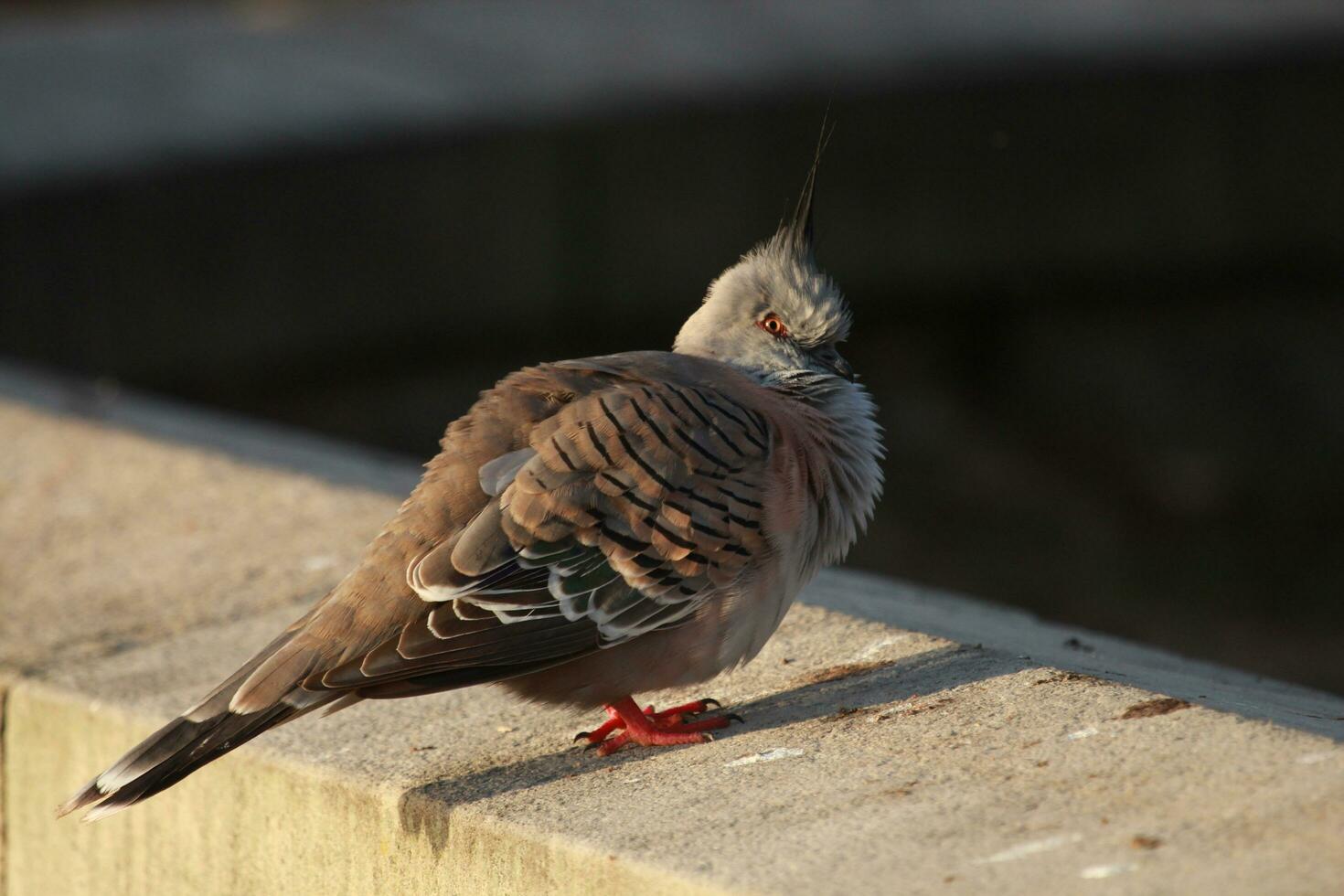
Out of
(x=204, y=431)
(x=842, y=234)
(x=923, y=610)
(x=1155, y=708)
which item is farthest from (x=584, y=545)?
(x=842, y=234)

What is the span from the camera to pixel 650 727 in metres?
3.80

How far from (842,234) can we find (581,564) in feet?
23.3

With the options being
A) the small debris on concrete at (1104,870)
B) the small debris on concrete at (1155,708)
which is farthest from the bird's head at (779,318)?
the small debris on concrete at (1104,870)

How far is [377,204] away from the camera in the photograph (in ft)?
31.0

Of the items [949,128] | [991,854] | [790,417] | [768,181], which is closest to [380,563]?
[790,417]

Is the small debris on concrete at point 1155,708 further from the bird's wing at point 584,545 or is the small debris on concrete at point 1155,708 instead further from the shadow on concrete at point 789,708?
the bird's wing at point 584,545

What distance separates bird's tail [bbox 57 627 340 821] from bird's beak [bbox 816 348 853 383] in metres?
1.46

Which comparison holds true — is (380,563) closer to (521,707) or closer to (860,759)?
(521,707)

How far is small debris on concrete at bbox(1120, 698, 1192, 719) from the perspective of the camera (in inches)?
135

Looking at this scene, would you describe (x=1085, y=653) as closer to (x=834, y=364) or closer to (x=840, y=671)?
(x=840, y=671)

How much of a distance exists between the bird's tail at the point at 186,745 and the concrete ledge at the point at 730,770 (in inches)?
12.6

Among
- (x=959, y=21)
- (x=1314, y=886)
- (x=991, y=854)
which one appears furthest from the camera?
(x=959, y=21)

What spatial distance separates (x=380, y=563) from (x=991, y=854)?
144 cm

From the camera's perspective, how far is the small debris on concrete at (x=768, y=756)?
3.56 meters
